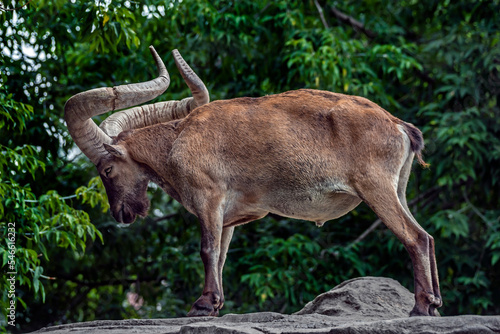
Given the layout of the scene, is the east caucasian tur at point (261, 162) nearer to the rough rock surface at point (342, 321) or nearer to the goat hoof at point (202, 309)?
the goat hoof at point (202, 309)

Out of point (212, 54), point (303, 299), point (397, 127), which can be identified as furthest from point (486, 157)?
point (397, 127)

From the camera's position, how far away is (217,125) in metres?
7.59

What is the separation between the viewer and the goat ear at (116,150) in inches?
302

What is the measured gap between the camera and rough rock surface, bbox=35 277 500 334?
19.2 ft

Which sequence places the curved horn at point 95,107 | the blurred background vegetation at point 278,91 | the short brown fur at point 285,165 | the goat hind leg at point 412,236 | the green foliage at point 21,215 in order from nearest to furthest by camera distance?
1. the goat hind leg at point 412,236
2. the short brown fur at point 285,165
3. the curved horn at point 95,107
4. the green foliage at point 21,215
5. the blurred background vegetation at point 278,91

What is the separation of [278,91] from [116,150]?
6.87 meters

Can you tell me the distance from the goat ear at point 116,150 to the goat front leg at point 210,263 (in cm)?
118

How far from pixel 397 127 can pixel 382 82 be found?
282 inches

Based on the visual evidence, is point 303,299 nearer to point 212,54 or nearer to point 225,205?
point 212,54

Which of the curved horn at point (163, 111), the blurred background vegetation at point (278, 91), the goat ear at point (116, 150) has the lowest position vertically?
the blurred background vegetation at point (278, 91)

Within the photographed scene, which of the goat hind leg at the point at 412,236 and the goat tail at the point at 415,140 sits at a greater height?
the goat tail at the point at 415,140

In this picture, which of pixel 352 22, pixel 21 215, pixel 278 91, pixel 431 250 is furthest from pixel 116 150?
pixel 352 22

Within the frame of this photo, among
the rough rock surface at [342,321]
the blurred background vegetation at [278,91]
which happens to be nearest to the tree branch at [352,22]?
the blurred background vegetation at [278,91]

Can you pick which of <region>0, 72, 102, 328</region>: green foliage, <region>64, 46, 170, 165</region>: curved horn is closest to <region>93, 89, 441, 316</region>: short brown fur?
<region>64, 46, 170, 165</region>: curved horn
